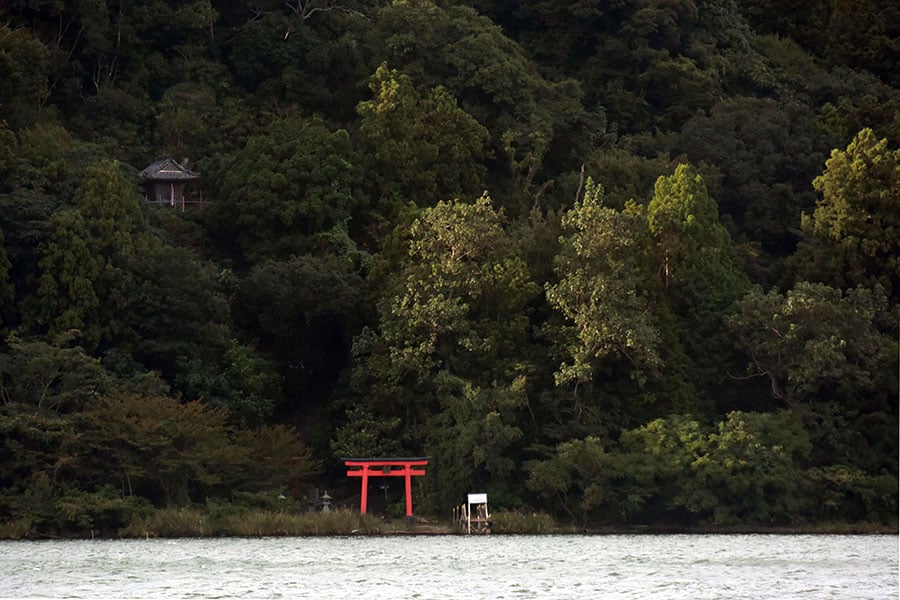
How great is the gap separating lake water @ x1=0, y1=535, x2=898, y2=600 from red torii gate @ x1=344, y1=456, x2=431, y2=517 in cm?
193

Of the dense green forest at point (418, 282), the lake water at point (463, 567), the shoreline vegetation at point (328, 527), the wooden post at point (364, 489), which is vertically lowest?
the lake water at point (463, 567)

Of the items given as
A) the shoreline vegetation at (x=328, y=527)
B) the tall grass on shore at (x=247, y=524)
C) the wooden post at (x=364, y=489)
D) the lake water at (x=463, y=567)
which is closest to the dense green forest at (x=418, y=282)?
the shoreline vegetation at (x=328, y=527)

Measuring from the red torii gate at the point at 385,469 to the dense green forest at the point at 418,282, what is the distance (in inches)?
34.2

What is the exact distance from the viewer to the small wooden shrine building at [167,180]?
56.3m

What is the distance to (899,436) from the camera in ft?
157

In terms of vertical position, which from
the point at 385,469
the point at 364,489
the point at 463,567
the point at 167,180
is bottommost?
the point at 463,567

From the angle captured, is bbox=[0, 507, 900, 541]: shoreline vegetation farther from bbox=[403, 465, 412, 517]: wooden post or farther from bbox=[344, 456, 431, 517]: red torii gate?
bbox=[344, 456, 431, 517]: red torii gate

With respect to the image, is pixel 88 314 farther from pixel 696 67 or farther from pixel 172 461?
pixel 696 67

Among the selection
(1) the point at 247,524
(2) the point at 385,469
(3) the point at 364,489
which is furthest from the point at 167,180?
(1) the point at 247,524

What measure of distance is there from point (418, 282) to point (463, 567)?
12.7m

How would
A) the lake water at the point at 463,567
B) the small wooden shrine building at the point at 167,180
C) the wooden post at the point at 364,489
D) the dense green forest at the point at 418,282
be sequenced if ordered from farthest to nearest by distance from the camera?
1. the small wooden shrine building at the point at 167,180
2. the wooden post at the point at 364,489
3. the dense green forest at the point at 418,282
4. the lake water at the point at 463,567

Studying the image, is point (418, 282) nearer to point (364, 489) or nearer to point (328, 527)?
point (364, 489)

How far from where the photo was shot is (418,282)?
49438mm

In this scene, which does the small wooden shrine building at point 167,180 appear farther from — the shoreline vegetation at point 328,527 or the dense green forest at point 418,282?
the shoreline vegetation at point 328,527
